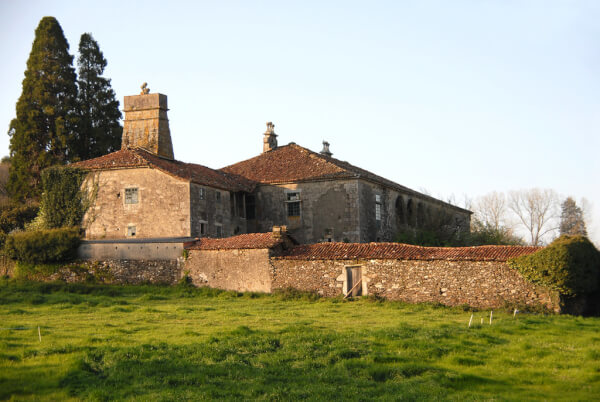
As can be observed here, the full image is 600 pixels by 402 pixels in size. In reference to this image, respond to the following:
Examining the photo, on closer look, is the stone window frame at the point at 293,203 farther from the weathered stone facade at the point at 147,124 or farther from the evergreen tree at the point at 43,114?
the evergreen tree at the point at 43,114

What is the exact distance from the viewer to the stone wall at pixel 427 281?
86.6 ft

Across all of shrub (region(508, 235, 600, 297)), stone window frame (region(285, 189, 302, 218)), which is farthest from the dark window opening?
shrub (region(508, 235, 600, 297))

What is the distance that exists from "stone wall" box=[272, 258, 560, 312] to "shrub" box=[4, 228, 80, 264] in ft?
35.6

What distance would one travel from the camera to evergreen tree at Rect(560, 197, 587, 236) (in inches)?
2955

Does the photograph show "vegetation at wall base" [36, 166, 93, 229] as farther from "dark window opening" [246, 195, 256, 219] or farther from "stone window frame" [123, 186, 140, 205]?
"dark window opening" [246, 195, 256, 219]

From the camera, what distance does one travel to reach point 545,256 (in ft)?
84.4

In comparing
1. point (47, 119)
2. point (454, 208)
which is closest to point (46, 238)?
point (47, 119)

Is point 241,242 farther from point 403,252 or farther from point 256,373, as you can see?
point 256,373

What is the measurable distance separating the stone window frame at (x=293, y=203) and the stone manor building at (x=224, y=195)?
6 centimetres

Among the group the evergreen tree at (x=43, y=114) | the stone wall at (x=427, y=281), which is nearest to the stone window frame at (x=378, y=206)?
the stone wall at (x=427, y=281)

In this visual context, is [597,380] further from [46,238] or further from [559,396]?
[46,238]

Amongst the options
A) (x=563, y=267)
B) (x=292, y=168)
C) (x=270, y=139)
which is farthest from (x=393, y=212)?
(x=563, y=267)

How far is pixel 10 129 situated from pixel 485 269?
3381cm

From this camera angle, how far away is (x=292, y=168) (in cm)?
4406
